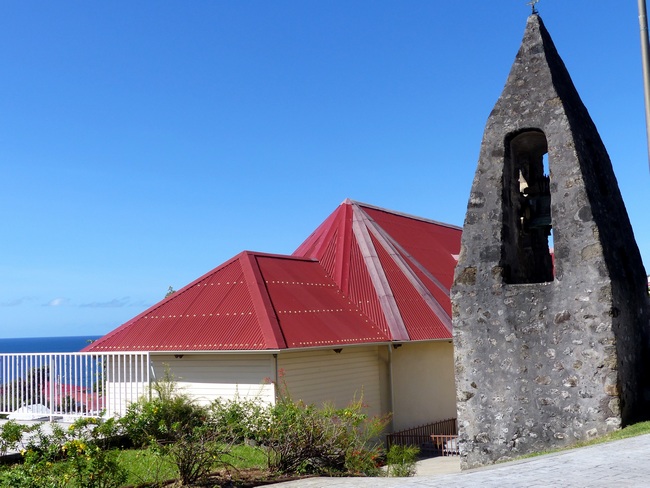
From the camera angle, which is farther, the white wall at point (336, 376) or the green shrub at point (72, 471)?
the white wall at point (336, 376)

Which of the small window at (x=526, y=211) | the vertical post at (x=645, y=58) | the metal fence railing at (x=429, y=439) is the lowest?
the metal fence railing at (x=429, y=439)

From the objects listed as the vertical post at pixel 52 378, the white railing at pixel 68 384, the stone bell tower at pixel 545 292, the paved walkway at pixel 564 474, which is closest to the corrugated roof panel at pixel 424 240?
the stone bell tower at pixel 545 292

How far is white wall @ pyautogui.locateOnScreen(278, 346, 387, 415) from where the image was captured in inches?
620

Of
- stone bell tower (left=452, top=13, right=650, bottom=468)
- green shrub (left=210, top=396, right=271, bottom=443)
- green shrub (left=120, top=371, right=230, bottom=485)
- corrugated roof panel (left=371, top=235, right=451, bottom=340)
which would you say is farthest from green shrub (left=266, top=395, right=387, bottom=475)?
corrugated roof panel (left=371, top=235, right=451, bottom=340)

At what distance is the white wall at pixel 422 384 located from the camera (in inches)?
724

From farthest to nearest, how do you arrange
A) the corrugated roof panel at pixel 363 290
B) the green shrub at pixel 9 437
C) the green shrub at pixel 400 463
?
the corrugated roof panel at pixel 363 290
the green shrub at pixel 400 463
the green shrub at pixel 9 437

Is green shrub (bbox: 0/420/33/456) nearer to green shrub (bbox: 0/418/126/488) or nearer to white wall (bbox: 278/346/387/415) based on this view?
green shrub (bbox: 0/418/126/488)

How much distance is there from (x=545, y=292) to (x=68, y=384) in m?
10.9

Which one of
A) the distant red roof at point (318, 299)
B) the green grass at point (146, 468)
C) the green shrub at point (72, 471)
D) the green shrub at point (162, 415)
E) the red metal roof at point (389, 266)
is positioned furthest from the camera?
the red metal roof at point (389, 266)

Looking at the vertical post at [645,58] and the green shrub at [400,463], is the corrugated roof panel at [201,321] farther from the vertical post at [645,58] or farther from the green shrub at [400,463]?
Answer: the vertical post at [645,58]

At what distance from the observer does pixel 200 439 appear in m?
9.31

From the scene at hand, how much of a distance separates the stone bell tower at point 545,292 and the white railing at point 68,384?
7803mm

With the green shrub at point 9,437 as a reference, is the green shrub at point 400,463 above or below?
below

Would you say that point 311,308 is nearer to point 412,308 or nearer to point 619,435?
point 412,308
